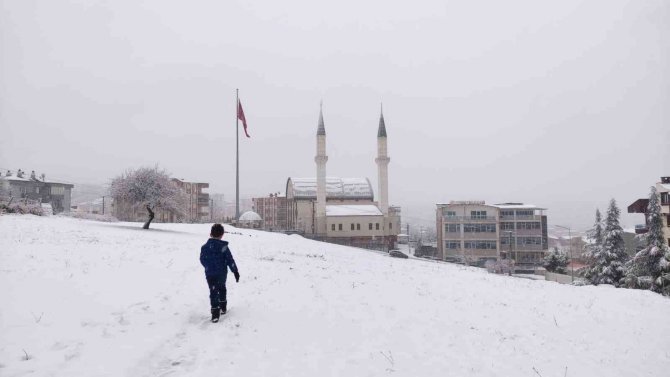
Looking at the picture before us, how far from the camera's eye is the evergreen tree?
36625 mm

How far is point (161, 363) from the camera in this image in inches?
277

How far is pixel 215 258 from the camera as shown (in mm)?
9398

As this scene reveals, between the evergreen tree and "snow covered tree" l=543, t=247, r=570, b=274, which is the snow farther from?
the evergreen tree

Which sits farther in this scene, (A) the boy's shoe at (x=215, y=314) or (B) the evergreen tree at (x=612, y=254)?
(B) the evergreen tree at (x=612, y=254)

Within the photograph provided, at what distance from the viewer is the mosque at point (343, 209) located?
72.0 meters

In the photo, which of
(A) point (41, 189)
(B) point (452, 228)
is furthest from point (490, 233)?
(A) point (41, 189)

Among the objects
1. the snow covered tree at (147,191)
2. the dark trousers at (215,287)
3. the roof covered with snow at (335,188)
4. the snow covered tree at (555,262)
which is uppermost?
the roof covered with snow at (335,188)

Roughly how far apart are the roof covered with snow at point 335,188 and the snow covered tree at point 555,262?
36.9 meters

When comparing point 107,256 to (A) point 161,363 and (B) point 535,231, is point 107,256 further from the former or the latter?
(B) point 535,231

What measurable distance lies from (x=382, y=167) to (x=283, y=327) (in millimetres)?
71698

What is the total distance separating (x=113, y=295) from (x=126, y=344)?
9.39 ft

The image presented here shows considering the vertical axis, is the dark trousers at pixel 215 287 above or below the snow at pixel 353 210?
below

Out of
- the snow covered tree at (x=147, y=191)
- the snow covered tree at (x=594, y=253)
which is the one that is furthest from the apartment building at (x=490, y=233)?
the snow covered tree at (x=147, y=191)

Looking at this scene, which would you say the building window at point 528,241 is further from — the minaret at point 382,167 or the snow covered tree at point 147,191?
the snow covered tree at point 147,191
